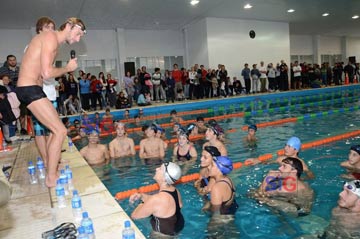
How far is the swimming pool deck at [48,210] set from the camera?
279 cm

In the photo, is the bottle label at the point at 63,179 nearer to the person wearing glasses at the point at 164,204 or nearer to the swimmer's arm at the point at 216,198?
the person wearing glasses at the point at 164,204

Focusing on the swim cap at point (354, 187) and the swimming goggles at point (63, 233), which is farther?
the swim cap at point (354, 187)

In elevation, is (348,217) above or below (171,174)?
below

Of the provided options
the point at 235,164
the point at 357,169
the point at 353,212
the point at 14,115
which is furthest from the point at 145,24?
the point at 353,212

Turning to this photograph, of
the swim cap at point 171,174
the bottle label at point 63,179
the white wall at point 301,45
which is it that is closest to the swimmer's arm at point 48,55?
the bottle label at point 63,179

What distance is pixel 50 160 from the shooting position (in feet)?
12.1

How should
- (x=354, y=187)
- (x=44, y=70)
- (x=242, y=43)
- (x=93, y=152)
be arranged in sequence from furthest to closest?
(x=242, y=43), (x=93, y=152), (x=354, y=187), (x=44, y=70)

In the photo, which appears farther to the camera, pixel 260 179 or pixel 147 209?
pixel 260 179

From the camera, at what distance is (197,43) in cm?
2114

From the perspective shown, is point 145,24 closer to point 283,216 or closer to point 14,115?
point 14,115

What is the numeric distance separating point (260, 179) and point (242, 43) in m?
17.4

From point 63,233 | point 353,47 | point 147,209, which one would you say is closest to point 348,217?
point 147,209

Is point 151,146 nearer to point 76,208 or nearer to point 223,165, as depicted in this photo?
point 223,165

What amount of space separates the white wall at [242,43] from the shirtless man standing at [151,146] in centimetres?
1400
